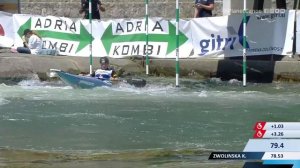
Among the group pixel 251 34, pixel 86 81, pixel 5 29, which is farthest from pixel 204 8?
pixel 5 29

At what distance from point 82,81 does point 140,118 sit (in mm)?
4119

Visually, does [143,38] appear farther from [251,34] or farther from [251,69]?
[251,69]

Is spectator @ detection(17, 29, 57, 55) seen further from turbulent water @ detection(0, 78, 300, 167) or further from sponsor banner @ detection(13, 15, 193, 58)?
turbulent water @ detection(0, 78, 300, 167)

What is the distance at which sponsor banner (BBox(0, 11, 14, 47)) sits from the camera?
22.1 metres

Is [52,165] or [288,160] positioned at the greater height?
[288,160]

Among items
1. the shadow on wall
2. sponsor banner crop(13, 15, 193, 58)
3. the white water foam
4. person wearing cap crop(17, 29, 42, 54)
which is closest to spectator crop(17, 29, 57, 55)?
person wearing cap crop(17, 29, 42, 54)

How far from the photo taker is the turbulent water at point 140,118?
10.6m

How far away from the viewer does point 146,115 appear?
14.5m

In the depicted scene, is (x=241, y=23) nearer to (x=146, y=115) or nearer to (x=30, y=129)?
(x=146, y=115)

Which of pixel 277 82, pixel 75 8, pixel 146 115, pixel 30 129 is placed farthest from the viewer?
pixel 75 8

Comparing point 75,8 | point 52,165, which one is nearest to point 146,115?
point 52,165

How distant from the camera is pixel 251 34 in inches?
810

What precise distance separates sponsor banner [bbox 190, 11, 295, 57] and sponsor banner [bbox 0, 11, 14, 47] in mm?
5080

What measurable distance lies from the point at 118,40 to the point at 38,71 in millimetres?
2397
